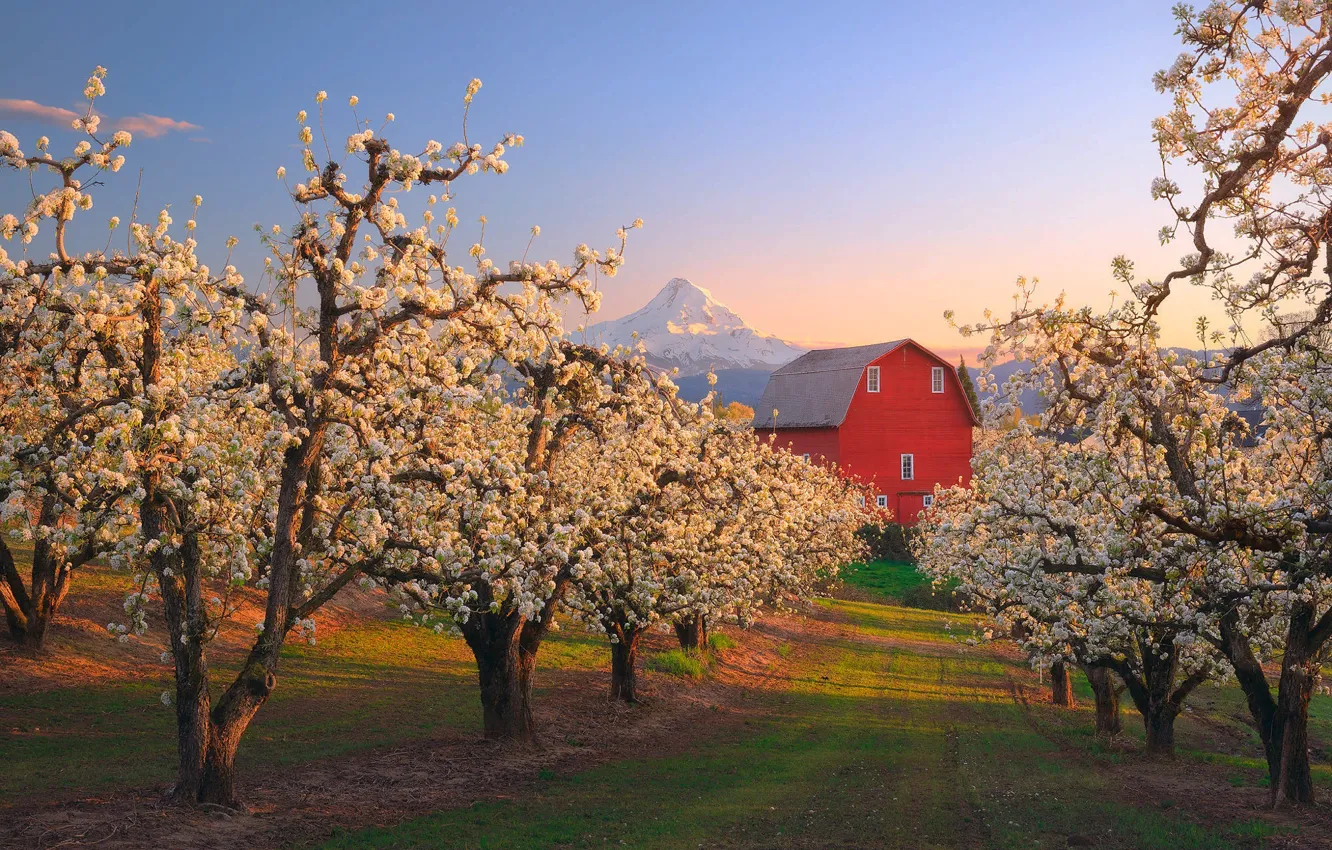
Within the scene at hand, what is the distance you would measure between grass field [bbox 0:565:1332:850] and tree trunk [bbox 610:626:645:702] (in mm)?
616

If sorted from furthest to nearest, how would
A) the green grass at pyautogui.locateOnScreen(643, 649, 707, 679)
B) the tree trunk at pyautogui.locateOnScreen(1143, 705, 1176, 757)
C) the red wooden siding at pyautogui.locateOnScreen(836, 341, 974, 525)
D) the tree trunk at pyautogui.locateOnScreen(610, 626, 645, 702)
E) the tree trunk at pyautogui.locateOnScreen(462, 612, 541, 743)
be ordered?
the red wooden siding at pyautogui.locateOnScreen(836, 341, 974, 525) < the green grass at pyautogui.locateOnScreen(643, 649, 707, 679) < the tree trunk at pyautogui.locateOnScreen(610, 626, 645, 702) < the tree trunk at pyautogui.locateOnScreen(1143, 705, 1176, 757) < the tree trunk at pyautogui.locateOnScreen(462, 612, 541, 743)

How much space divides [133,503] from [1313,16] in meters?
→ 15.3

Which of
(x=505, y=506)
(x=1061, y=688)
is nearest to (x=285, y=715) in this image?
(x=505, y=506)

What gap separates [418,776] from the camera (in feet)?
60.6

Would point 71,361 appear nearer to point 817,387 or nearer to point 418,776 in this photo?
point 418,776

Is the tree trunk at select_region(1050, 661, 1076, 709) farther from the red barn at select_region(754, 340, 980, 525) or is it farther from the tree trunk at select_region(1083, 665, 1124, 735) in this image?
the red barn at select_region(754, 340, 980, 525)

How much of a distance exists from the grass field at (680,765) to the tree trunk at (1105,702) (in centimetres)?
75

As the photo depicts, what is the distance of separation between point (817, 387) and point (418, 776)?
198ft

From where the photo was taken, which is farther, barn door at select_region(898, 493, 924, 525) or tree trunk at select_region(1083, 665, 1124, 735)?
barn door at select_region(898, 493, 924, 525)

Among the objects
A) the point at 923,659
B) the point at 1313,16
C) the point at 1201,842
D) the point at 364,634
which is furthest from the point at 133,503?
the point at 923,659

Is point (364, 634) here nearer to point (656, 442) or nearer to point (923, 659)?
point (656, 442)

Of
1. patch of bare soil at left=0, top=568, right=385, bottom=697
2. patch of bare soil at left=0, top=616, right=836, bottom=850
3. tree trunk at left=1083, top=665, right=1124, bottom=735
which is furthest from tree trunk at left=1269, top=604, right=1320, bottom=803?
patch of bare soil at left=0, top=568, right=385, bottom=697

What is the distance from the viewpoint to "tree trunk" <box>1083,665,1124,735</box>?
25.1m

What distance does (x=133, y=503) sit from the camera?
41.2ft
